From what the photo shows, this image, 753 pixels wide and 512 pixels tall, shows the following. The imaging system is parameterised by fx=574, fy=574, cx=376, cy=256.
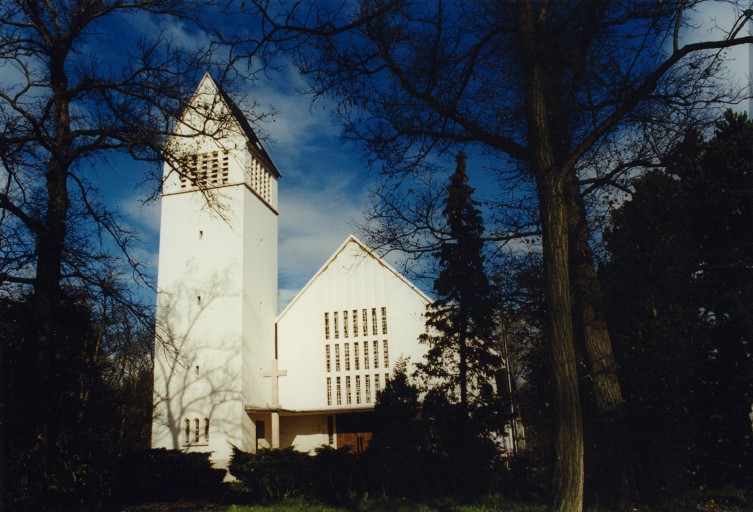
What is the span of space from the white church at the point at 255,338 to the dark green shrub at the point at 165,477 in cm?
607

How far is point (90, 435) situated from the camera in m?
13.3

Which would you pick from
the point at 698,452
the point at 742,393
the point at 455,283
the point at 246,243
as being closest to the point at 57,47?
the point at 455,283

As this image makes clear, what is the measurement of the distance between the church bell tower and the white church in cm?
5

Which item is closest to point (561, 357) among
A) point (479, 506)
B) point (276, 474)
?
point (479, 506)

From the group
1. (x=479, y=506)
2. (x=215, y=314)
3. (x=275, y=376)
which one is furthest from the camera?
(x=275, y=376)

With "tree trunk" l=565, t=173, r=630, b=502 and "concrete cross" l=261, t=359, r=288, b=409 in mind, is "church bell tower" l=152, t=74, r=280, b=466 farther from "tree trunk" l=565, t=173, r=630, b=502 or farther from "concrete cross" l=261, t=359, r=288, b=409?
"tree trunk" l=565, t=173, r=630, b=502

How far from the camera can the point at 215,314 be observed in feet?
88.3

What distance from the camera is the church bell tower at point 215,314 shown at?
992 inches

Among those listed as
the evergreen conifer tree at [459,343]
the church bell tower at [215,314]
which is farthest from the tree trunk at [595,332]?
the church bell tower at [215,314]

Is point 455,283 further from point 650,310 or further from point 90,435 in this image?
point 90,435

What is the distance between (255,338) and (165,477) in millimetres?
10521

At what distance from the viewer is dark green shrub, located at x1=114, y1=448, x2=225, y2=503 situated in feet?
52.0

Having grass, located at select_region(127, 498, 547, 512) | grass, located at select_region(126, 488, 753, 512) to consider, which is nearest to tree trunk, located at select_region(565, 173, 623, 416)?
grass, located at select_region(126, 488, 753, 512)

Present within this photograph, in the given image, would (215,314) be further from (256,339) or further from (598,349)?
(598,349)
